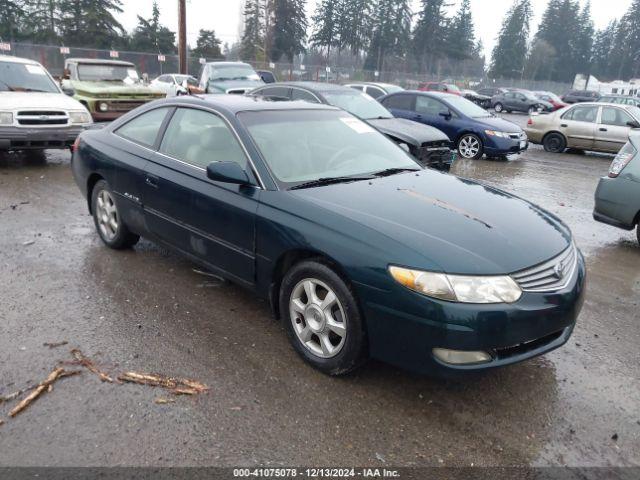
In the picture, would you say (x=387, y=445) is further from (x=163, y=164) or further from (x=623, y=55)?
(x=623, y=55)

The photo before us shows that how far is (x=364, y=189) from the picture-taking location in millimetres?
3604

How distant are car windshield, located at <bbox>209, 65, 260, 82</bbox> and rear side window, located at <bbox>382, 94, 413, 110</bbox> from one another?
18.8ft

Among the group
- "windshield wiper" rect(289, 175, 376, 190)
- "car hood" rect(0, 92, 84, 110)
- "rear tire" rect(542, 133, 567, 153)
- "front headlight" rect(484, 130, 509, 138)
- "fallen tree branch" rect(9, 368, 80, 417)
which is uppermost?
"windshield wiper" rect(289, 175, 376, 190)

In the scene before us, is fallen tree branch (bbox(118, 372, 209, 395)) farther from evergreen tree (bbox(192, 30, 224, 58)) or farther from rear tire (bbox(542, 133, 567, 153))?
evergreen tree (bbox(192, 30, 224, 58))

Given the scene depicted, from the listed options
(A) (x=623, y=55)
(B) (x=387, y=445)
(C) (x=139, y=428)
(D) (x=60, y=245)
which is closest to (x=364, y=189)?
(B) (x=387, y=445)

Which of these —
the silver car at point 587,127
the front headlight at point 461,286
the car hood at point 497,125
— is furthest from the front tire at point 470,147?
the front headlight at point 461,286

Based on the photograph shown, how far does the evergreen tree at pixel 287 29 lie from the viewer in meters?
64.1

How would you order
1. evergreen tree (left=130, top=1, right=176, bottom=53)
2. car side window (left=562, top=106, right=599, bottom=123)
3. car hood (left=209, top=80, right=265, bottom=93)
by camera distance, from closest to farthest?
1. car side window (left=562, top=106, right=599, bottom=123)
2. car hood (left=209, top=80, right=265, bottom=93)
3. evergreen tree (left=130, top=1, right=176, bottom=53)

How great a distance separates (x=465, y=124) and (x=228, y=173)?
988cm

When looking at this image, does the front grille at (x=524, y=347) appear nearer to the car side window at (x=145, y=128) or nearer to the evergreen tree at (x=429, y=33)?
the car side window at (x=145, y=128)

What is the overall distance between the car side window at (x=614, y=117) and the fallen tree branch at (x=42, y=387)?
14060 millimetres

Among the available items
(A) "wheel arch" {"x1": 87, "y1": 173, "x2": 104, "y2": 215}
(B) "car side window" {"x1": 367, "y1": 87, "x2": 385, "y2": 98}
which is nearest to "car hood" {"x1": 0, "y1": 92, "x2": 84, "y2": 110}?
(A) "wheel arch" {"x1": 87, "y1": 173, "x2": 104, "y2": 215}

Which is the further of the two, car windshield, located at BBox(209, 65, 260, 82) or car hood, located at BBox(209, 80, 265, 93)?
car windshield, located at BBox(209, 65, 260, 82)

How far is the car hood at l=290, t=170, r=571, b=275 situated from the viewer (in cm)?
283
